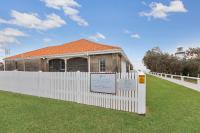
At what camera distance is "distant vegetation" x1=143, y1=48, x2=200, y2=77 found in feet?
131

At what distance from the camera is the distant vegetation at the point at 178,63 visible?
131ft

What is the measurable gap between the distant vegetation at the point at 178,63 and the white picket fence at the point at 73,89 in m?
30.4

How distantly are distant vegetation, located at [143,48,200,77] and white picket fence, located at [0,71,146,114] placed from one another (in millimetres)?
30390

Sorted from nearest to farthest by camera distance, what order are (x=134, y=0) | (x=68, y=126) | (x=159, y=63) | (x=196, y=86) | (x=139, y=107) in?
(x=68, y=126) < (x=139, y=107) < (x=196, y=86) < (x=134, y=0) < (x=159, y=63)

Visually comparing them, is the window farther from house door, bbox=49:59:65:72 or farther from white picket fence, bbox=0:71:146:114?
white picket fence, bbox=0:71:146:114

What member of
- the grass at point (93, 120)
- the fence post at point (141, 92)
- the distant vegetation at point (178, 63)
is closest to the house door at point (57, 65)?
the grass at point (93, 120)

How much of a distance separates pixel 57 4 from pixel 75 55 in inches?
206

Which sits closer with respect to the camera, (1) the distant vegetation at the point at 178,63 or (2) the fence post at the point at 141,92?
(2) the fence post at the point at 141,92

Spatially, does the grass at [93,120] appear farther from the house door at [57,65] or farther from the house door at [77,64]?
the house door at [57,65]

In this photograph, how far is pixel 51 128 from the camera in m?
5.21

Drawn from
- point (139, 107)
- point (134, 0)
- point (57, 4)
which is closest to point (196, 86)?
point (134, 0)

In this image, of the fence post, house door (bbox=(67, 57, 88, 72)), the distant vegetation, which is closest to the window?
house door (bbox=(67, 57, 88, 72))

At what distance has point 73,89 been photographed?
29.2ft

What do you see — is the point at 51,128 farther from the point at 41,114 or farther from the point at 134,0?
the point at 134,0
